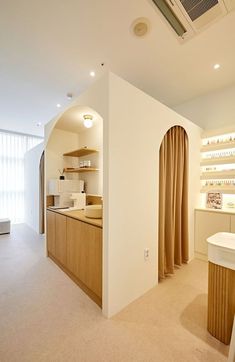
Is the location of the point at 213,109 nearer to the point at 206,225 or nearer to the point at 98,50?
the point at 206,225

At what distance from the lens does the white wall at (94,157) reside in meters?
3.09

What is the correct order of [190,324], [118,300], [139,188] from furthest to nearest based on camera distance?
[139,188] → [118,300] → [190,324]

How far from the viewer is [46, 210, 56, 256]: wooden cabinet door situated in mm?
2842

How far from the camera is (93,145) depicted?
3.19 metres

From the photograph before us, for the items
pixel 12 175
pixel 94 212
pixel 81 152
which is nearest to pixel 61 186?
pixel 81 152

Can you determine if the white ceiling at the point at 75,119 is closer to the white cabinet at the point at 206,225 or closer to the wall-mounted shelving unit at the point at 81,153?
the wall-mounted shelving unit at the point at 81,153

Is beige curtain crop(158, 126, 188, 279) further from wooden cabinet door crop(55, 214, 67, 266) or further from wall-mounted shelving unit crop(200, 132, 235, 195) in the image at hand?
wooden cabinet door crop(55, 214, 67, 266)

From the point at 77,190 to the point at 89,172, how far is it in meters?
0.43

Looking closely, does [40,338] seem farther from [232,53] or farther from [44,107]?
[44,107]

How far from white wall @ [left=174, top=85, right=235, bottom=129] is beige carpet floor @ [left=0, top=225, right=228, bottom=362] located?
273 centimetres

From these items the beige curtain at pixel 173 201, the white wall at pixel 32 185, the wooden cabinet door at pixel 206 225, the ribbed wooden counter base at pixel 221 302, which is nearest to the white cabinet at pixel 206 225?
the wooden cabinet door at pixel 206 225

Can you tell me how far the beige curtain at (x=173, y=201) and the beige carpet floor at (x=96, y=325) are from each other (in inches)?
13.4

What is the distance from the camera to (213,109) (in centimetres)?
327

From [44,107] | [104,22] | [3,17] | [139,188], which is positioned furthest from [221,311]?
[44,107]
